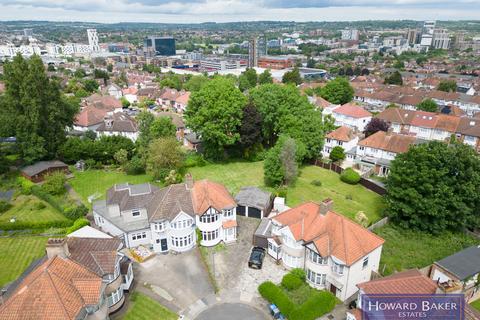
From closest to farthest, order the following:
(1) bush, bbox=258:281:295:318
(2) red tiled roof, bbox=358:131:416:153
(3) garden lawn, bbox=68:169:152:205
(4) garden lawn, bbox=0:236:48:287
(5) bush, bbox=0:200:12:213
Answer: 1. (1) bush, bbox=258:281:295:318
2. (4) garden lawn, bbox=0:236:48:287
3. (5) bush, bbox=0:200:12:213
4. (3) garden lawn, bbox=68:169:152:205
5. (2) red tiled roof, bbox=358:131:416:153

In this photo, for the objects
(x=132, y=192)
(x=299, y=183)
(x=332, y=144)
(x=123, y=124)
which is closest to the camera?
(x=132, y=192)

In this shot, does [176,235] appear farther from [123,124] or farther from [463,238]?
[123,124]

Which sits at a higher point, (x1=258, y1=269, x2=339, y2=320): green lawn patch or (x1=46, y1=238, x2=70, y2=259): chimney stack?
(x1=46, y1=238, x2=70, y2=259): chimney stack

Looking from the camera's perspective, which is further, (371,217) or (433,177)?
(371,217)

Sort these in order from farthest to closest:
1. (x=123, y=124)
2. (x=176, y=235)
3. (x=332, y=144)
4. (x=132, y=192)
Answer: (x=123, y=124) < (x=332, y=144) < (x=132, y=192) < (x=176, y=235)

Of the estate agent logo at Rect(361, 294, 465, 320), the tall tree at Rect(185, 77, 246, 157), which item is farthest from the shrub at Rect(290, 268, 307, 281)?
the tall tree at Rect(185, 77, 246, 157)

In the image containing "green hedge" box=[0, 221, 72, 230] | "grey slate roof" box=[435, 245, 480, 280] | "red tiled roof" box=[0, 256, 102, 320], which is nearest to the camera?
"red tiled roof" box=[0, 256, 102, 320]

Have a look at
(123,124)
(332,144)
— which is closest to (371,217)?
(332,144)

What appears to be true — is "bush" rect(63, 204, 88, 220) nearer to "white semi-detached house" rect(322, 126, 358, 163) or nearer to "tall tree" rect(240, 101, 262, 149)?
"tall tree" rect(240, 101, 262, 149)
